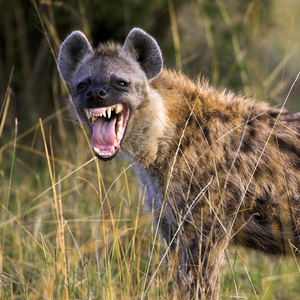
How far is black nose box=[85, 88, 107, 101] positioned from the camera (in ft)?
9.96

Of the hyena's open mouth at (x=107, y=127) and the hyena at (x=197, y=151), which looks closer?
the hyena at (x=197, y=151)

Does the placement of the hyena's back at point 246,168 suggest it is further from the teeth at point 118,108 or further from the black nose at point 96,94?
the black nose at point 96,94

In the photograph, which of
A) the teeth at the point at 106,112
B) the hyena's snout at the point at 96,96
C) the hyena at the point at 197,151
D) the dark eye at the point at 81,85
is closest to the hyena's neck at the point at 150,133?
the hyena at the point at 197,151

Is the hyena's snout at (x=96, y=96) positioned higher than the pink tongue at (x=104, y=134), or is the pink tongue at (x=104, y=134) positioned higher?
the hyena's snout at (x=96, y=96)

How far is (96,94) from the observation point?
3.04 meters

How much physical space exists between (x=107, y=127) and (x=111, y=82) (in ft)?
1.00

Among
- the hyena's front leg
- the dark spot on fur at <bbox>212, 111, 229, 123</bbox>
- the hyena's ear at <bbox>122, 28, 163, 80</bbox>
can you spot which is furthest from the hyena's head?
the hyena's front leg

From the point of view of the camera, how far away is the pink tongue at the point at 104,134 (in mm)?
3102

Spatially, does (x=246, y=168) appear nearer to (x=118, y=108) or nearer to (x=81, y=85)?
(x=118, y=108)

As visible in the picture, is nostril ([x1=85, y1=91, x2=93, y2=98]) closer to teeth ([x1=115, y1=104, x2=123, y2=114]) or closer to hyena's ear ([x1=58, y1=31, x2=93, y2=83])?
teeth ([x1=115, y1=104, x2=123, y2=114])

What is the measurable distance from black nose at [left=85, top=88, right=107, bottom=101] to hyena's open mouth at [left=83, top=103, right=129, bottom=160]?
9 centimetres

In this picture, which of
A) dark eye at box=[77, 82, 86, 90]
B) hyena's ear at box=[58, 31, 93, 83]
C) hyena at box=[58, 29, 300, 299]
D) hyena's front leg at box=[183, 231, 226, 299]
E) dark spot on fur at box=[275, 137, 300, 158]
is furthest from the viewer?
hyena's ear at box=[58, 31, 93, 83]

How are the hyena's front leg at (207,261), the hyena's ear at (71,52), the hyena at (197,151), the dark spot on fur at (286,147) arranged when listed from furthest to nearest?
1. the hyena's ear at (71,52)
2. the dark spot on fur at (286,147)
3. the hyena at (197,151)
4. the hyena's front leg at (207,261)

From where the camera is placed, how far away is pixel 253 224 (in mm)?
2977
